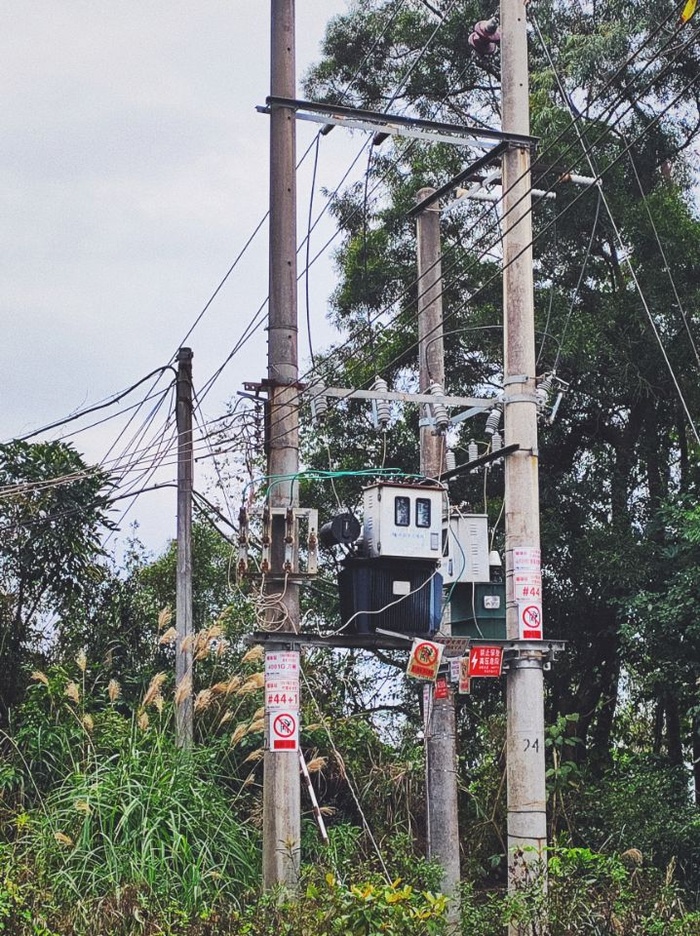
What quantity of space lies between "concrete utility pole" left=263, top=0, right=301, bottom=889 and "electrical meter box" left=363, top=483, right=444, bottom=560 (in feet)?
2.24

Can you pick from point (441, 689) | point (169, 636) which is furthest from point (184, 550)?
point (441, 689)

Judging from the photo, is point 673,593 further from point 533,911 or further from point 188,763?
point 533,911

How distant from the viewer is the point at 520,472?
10688 mm

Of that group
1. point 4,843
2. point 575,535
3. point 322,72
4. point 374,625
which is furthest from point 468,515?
point 322,72

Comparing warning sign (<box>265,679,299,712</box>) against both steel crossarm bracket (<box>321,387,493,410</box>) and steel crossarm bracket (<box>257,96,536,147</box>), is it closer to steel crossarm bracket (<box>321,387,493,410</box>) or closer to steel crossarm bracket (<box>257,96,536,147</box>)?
steel crossarm bracket (<box>321,387,493,410</box>)

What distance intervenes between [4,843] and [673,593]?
7.71m

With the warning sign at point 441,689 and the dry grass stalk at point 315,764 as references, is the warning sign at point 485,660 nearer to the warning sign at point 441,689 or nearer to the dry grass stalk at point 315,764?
the warning sign at point 441,689

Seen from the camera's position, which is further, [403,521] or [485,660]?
[403,521]

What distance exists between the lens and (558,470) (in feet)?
62.4

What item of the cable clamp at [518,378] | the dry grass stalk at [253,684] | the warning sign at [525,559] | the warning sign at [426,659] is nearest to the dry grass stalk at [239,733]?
the dry grass stalk at [253,684]

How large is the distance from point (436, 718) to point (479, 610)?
3.54 feet

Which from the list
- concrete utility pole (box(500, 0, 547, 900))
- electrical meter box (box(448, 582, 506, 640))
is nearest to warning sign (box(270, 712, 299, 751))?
concrete utility pole (box(500, 0, 547, 900))

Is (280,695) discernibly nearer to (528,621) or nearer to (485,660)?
(485,660)

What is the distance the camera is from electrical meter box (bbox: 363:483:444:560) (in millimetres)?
10562
